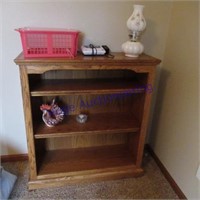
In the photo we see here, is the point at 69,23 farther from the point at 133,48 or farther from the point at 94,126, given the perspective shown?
the point at 94,126

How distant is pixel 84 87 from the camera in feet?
4.54

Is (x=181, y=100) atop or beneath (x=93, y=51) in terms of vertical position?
beneath

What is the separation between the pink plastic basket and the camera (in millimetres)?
1156

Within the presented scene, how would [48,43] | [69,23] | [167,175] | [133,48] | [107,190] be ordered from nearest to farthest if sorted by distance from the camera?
1. [48,43]
2. [133,48]
3. [69,23]
4. [107,190]
5. [167,175]

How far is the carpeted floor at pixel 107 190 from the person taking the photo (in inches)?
58.3

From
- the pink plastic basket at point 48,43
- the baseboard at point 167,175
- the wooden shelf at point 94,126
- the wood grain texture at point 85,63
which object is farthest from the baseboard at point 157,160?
the pink plastic basket at point 48,43

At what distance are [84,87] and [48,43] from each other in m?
0.37

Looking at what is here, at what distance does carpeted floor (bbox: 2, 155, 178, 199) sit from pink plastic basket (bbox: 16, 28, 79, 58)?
100cm

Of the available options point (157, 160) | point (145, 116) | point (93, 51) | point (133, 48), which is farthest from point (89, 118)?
point (157, 160)

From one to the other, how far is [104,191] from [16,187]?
2.21 ft

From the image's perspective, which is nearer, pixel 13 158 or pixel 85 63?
pixel 85 63

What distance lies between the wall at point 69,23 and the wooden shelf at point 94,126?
356 mm

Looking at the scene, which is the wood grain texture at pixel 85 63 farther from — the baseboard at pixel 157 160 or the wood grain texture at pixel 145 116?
the baseboard at pixel 157 160

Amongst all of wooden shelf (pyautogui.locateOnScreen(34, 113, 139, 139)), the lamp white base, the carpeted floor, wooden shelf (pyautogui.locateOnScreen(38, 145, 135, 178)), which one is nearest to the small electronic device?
the lamp white base
